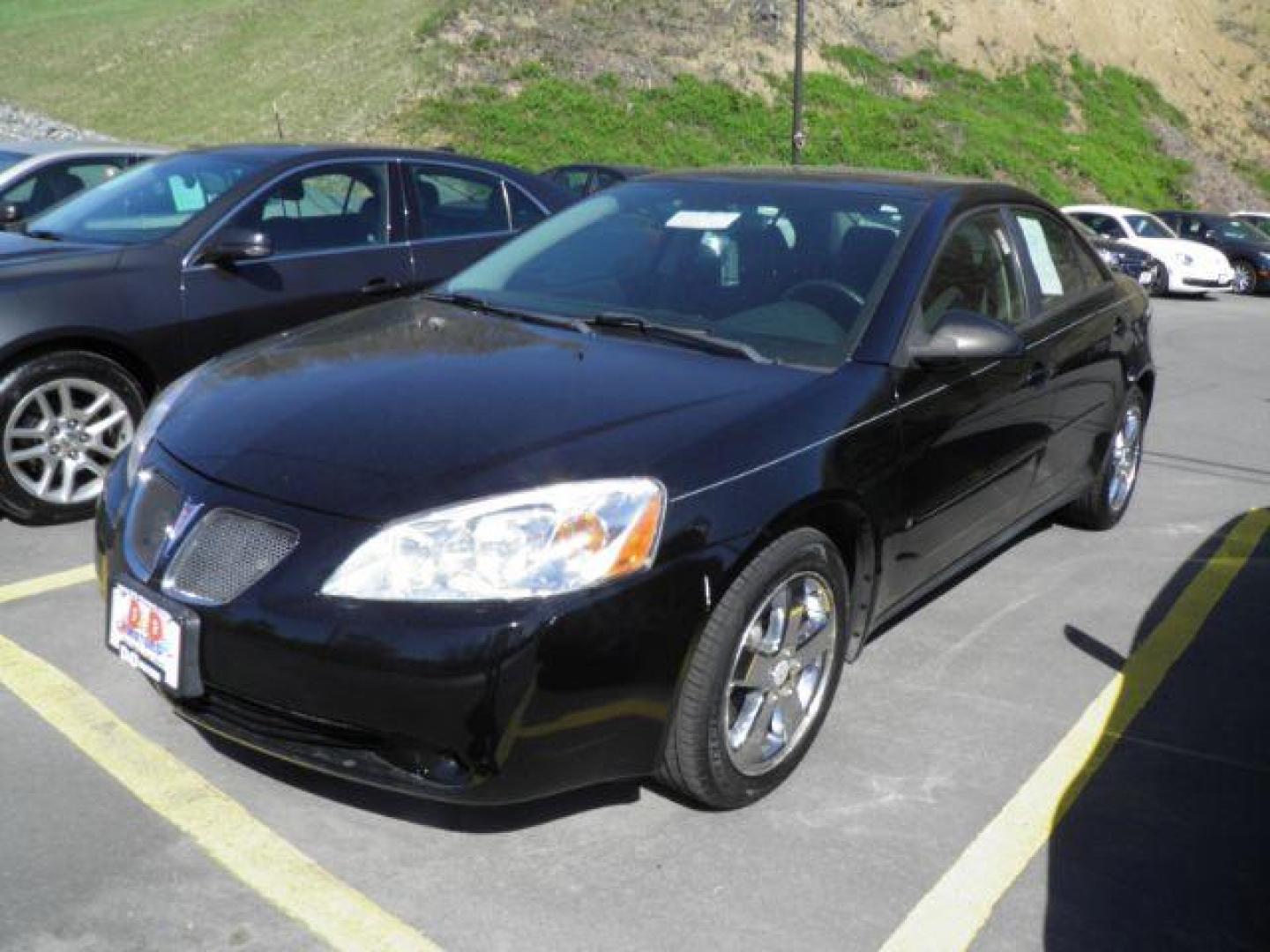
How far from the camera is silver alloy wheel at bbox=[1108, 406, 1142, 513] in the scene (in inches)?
231

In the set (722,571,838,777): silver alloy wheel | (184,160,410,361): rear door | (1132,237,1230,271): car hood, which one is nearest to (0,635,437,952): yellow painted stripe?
(722,571,838,777): silver alloy wheel

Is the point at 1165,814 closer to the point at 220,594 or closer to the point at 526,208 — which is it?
the point at 220,594

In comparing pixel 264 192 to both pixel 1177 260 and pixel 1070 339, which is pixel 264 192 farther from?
pixel 1177 260

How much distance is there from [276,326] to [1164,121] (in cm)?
4468

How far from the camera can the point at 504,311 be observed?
4.13m

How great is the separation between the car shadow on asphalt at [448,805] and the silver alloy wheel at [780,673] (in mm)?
334

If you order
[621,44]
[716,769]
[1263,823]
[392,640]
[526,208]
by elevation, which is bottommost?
[1263,823]

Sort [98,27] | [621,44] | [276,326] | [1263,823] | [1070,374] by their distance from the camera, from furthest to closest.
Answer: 1. [98,27]
2. [621,44]
3. [276,326]
4. [1070,374]
5. [1263,823]

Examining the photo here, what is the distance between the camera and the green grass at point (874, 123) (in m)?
27.5

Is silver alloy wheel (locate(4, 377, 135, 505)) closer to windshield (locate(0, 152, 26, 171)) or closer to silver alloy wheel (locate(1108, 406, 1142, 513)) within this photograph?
silver alloy wheel (locate(1108, 406, 1142, 513))

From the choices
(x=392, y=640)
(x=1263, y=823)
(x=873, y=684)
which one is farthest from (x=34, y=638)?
(x=1263, y=823)

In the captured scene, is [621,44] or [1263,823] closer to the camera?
[1263,823]

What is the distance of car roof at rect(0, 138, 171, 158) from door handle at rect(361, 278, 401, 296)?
141 inches

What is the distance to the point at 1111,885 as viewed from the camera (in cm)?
305
